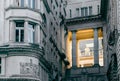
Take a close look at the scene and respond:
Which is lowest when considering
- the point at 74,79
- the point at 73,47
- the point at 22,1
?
the point at 74,79

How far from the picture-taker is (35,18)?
55125 millimetres

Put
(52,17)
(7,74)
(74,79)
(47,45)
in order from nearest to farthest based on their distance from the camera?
(7,74) < (47,45) < (52,17) < (74,79)

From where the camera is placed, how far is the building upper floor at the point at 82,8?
8981 cm

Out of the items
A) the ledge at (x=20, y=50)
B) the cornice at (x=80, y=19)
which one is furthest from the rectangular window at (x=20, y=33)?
the cornice at (x=80, y=19)

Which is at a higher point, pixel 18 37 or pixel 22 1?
pixel 22 1

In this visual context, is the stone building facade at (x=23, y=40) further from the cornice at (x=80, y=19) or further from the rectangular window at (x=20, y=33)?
the cornice at (x=80, y=19)

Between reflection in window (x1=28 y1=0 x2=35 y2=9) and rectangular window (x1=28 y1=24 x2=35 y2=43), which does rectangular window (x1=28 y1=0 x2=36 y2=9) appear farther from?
rectangular window (x1=28 y1=24 x2=35 y2=43)

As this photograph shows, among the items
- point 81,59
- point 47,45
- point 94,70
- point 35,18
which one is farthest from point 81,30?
point 35,18

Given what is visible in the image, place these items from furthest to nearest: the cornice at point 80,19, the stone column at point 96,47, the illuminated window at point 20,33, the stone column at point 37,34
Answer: the cornice at point 80,19 < the stone column at point 96,47 < the stone column at point 37,34 < the illuminated window at point 20,33

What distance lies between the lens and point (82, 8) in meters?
91.2

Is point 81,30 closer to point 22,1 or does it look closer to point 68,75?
point 68,75

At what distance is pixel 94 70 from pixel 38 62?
29.7m

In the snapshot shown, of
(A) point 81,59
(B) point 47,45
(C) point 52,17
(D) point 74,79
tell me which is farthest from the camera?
(A) point 81,59

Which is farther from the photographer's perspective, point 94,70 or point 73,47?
point 73,47
